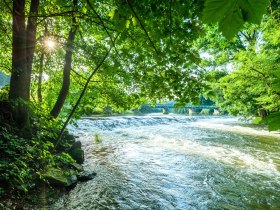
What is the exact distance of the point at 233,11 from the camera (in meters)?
0.65

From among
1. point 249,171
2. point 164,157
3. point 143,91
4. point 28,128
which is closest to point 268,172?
point 249,171

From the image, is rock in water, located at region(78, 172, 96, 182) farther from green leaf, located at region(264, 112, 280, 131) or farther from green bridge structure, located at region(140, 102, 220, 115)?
green bridge structure, located at region(140, 102, 220, 115)

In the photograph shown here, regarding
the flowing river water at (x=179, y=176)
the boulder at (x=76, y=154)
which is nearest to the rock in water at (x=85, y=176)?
the flowing river water at (x=179, y=176)

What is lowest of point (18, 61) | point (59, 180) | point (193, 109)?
point (59, 180)

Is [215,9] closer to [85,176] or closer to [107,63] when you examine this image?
[107,63]

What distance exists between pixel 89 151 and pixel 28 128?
755 centimetres

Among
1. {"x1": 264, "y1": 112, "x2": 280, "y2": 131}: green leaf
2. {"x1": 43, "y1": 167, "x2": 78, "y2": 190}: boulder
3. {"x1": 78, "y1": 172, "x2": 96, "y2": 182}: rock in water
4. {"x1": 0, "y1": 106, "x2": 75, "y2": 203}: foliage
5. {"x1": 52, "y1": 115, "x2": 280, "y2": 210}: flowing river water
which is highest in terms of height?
{"x1": 264, "y1": 112, "x2": 280, "y2": 131}: green leaf

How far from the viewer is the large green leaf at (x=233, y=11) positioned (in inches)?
22.9

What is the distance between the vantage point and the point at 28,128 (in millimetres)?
4781

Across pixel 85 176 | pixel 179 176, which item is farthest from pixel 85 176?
pixel 179 176

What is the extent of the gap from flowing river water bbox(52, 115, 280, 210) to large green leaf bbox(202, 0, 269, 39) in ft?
20.3

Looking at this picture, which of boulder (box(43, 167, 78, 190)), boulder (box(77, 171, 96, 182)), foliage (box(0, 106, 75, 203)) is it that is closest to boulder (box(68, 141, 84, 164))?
boulder (box(77, 171, 96, 182))

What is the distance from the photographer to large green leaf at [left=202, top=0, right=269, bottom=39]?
1.90 feet

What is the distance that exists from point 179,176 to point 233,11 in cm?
851
